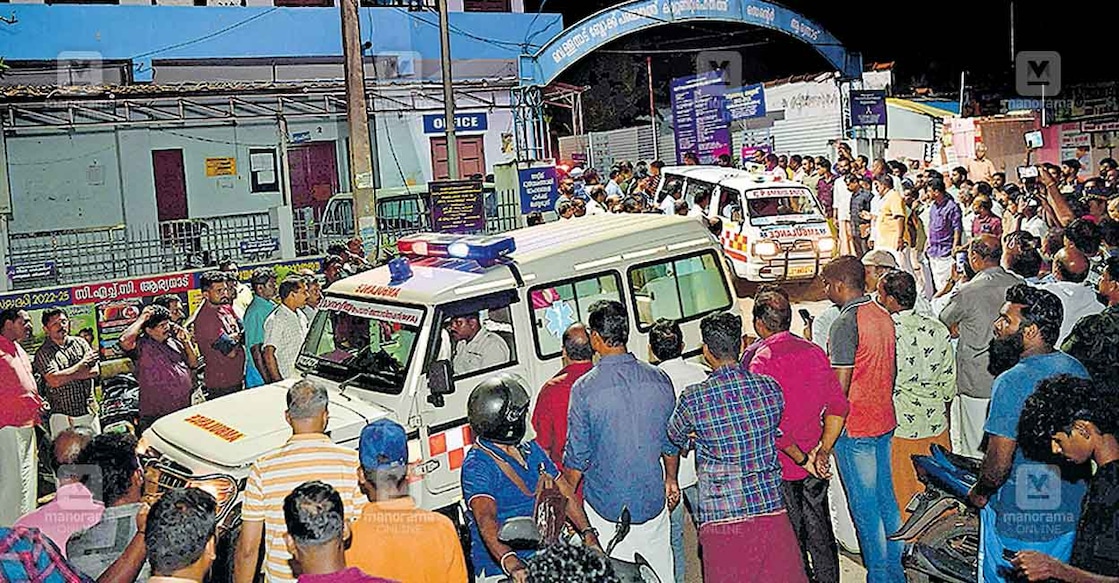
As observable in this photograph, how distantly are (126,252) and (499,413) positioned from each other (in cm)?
1036

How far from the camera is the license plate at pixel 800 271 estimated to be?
48.7ft

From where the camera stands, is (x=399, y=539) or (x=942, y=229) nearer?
(x=399, y=539)

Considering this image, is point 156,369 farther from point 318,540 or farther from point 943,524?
point 943,524

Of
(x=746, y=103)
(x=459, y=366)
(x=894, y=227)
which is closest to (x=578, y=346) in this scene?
(x=459, y=366)

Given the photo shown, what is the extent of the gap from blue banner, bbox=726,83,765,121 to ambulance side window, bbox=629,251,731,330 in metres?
16.9

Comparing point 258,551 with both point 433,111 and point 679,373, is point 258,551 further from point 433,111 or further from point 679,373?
point 433,111

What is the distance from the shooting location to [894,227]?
508 inches

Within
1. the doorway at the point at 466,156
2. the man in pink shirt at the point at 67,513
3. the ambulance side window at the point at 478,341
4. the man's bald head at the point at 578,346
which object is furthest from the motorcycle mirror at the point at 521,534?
the doorway at the point at 466,156

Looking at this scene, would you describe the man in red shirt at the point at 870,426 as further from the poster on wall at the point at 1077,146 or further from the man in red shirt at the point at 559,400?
the poster on wall at the point at 1077,146

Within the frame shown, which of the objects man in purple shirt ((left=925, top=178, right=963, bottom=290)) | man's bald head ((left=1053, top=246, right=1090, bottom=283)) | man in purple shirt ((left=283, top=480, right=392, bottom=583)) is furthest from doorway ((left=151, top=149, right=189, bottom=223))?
man in purple shirt ((left=283, top=480, right=392, bottom=583))

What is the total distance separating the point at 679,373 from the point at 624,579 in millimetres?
2436

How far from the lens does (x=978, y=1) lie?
28.3 m

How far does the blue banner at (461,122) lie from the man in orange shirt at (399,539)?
58.2 feet

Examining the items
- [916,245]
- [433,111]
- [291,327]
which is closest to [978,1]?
[433,111]
